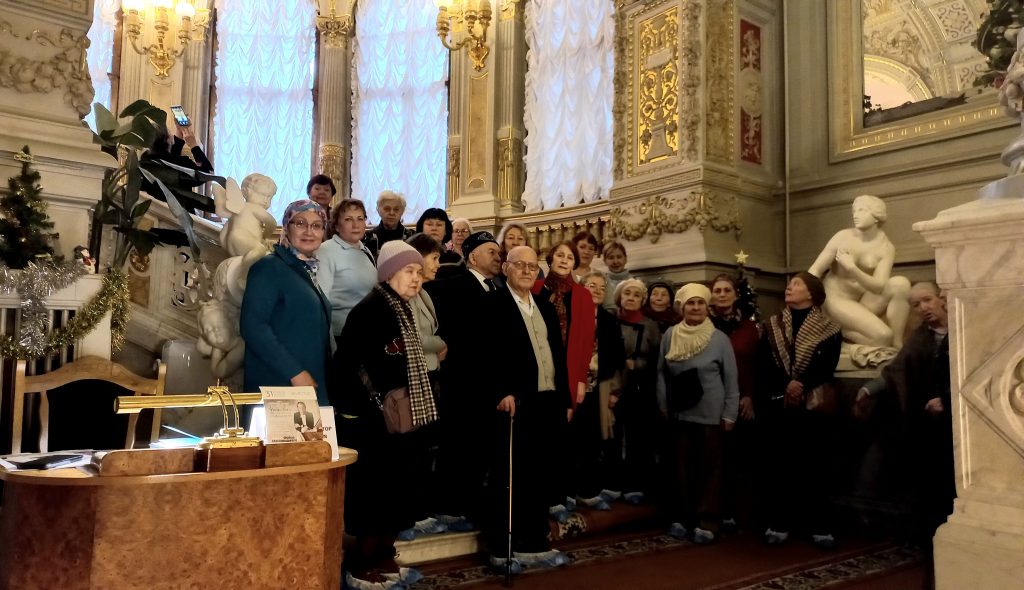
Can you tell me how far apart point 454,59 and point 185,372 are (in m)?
5.47

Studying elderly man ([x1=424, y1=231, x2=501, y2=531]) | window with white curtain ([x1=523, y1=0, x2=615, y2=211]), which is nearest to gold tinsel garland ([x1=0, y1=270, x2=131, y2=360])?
elderly man ([x1=424, y1=231, x2=501, y2=531])

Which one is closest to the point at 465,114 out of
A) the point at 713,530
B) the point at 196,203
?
the point at 196,203

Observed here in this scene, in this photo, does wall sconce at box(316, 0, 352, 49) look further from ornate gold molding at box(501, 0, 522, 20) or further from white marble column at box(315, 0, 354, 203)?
ornate gold molding at box(501, 0, 522, 20)

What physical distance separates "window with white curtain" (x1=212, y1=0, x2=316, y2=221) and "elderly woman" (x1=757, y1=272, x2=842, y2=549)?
21.9 ft

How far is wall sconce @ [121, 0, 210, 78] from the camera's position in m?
8.37

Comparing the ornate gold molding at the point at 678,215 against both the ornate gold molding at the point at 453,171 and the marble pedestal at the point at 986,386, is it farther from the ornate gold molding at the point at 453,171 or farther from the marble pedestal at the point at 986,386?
the marble pedestal at the point at 986,386

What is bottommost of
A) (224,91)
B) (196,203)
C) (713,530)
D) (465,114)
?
(713,530)

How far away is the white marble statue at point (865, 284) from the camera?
169 inches

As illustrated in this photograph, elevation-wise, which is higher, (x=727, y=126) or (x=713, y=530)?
(x=727, y=126)

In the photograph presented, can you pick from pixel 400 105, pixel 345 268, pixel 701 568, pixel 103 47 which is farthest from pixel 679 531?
pixel 103 47

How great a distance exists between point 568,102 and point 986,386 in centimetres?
557

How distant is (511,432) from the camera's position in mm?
3223

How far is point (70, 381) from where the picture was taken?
3.11 m

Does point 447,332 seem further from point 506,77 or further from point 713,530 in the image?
point 506,77
